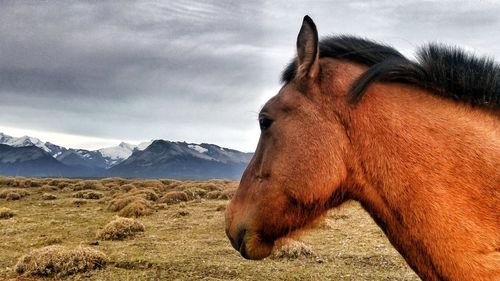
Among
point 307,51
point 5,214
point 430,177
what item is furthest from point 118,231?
point 430,177

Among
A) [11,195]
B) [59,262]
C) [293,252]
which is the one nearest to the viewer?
[59,262]

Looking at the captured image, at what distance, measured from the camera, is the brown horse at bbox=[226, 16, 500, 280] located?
8.17 feet

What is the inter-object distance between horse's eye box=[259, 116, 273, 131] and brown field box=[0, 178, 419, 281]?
2.78 feet

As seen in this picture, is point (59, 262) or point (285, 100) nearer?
point (285, 100)

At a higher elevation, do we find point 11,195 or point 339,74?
point 339,74

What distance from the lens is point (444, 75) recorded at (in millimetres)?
2775

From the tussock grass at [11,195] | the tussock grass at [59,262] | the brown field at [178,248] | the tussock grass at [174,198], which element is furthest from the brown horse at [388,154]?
the tussock grass at [11,195]

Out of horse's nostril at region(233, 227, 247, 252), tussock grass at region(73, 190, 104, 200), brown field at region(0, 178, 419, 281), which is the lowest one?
tussock grass at region(73, 190, 104, 200)

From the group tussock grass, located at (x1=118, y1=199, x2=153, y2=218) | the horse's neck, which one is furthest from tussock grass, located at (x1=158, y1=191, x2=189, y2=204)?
the horse's neck

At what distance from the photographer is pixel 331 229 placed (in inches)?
630

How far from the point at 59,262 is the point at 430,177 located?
1103 cm

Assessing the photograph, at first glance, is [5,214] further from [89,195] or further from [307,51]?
[307,51]

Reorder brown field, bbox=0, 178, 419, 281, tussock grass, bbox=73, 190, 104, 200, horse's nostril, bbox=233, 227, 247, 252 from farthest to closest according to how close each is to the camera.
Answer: tussock grass, bbox=73, 190, 104, 200, brown field, bbox=0, 178, 419, 281, horse's nostril, bbox=233, 227, 247, 252

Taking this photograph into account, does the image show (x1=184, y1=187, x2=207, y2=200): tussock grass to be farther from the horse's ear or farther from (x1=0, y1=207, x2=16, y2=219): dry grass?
the horse's ear
